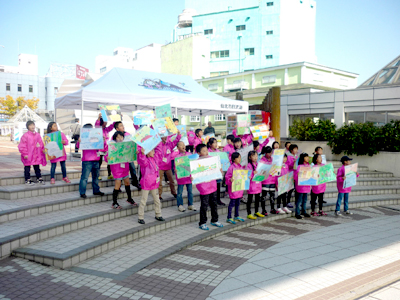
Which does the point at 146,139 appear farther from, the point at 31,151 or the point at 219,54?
the point at 219,54

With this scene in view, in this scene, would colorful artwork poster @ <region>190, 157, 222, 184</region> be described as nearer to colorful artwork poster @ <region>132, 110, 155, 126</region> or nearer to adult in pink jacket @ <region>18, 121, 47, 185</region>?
colorful artwork poster @ <region>132, 110, 155, 126</region>

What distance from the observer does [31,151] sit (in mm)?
8461

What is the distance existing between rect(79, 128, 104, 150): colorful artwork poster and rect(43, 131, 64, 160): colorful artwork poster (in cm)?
129

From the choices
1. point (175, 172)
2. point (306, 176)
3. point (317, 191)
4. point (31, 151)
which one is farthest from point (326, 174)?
point (31, 151)

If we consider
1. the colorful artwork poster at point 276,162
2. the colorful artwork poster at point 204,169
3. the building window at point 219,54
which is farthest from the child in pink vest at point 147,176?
the building window at point 219,54

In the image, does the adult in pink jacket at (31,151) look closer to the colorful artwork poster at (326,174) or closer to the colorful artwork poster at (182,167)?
the colorful artwork poster at (182,167)

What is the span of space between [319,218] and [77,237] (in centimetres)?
589

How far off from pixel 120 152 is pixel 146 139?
33.1 inches

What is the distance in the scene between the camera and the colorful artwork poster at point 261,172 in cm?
775

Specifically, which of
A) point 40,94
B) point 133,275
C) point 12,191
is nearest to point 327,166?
point 133,275

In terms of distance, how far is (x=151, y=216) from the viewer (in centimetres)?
752

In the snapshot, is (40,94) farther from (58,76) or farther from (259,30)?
(259,30)

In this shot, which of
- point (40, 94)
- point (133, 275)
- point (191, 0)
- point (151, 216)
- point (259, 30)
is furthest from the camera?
point (40, 94)

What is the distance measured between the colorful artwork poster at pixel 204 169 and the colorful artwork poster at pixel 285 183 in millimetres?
2036
